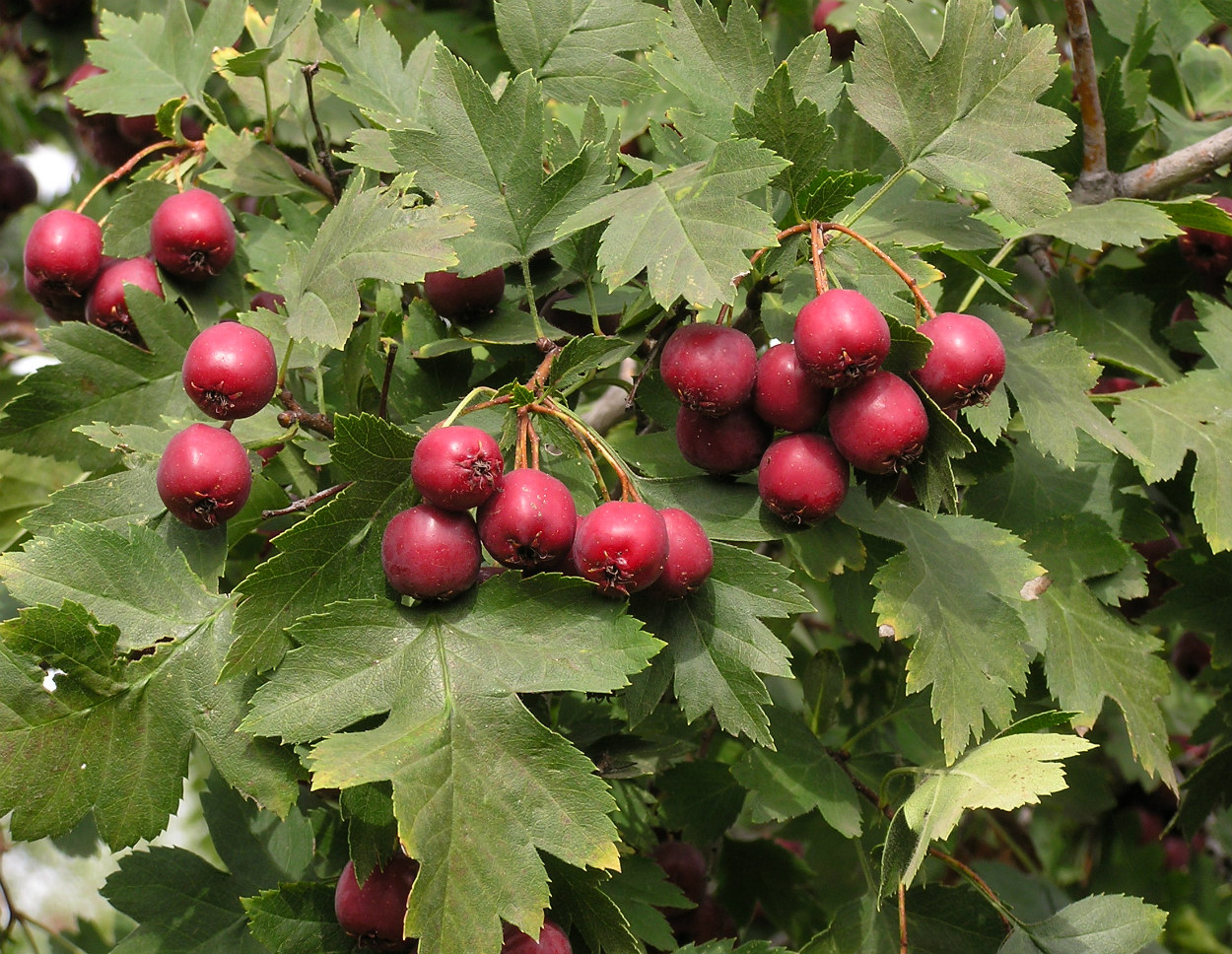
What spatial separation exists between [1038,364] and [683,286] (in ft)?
1.69

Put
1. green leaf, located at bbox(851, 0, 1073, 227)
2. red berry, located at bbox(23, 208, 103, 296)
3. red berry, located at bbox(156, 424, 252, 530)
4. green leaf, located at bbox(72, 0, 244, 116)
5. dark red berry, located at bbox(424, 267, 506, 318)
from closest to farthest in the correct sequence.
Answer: red berry, located at bbox(156, 424, 252, 530)
green leaf, located at bbox(851, 0, 1073, 227)
dark red berry, located at bbox(424, 267, 506, 318)
red berry, located at bbox(23, 208, 103, 296)
green leaf, located at bbox(72, 0, 244, 116)

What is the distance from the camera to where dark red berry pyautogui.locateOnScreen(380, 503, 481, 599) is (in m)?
0.98

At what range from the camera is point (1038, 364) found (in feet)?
4.19

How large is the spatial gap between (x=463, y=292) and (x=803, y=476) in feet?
1.62

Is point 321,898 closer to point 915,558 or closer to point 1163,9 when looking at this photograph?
point 915,558

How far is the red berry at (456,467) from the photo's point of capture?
94 centimetres

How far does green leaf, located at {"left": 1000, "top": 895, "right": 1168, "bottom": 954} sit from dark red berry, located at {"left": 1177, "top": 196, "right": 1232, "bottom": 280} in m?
0.96

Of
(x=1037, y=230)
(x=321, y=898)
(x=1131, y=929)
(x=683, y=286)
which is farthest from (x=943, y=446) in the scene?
(x=321, y=898)

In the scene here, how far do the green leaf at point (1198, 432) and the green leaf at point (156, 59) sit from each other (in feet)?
4.55

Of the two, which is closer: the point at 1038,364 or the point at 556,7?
the point at 1038,364

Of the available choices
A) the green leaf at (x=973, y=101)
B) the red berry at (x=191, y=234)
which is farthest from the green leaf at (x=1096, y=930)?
the red berry at (x=191, y=234)

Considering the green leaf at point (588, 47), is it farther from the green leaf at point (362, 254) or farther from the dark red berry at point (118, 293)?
the dark red berry at point (118, 293)

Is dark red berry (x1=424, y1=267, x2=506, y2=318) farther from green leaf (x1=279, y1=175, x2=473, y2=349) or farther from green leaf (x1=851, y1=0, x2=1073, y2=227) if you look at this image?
green leaf (x1=851, y1=0, x2=1073, y2=227)

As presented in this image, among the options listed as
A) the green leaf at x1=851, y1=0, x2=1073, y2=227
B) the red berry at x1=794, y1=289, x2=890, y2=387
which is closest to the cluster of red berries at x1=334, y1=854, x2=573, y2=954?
the red berry at x1=794, y1=289, x2=890, y2=387
